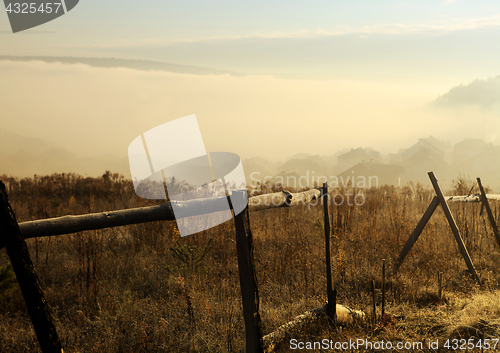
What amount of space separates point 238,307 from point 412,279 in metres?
2.90

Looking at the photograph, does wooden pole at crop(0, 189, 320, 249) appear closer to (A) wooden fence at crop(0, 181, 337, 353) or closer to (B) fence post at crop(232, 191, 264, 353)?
(A) wooden fence at crop(0, 181, 337, 353)

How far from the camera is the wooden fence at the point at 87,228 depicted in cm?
186

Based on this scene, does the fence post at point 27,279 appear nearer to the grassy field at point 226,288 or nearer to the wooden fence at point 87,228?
the wooden fence at point 87,228

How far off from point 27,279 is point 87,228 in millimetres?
457

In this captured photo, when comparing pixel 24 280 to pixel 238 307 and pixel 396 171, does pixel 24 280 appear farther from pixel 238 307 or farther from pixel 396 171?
pixel 396 171

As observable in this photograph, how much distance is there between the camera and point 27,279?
187 centimetres

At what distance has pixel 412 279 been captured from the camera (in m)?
4.85

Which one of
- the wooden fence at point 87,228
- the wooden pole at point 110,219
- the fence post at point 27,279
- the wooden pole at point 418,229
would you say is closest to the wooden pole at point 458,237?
the wooden pole at point 418,229

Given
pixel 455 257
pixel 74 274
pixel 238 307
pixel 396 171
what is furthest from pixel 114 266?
pixel 396 171

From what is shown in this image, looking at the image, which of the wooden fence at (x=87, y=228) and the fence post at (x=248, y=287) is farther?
the fence post at (x=248, y=287)

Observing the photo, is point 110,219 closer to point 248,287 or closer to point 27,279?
point 27,279

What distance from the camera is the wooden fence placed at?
6.10 feet

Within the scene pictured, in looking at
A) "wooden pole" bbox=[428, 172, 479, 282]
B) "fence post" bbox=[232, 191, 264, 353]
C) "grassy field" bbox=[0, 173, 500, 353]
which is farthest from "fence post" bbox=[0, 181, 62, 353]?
"wooden pole" bbox=[428, 172, 479, 282]

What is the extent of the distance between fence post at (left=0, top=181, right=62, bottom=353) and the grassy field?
3.82ft
